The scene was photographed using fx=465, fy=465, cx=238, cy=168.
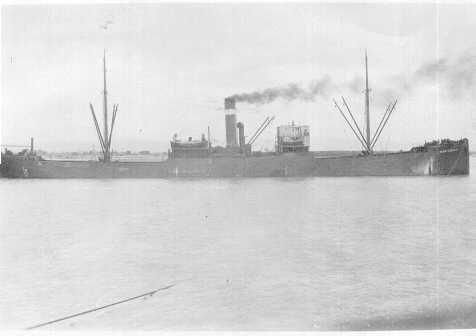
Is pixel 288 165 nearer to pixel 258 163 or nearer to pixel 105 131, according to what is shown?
pixel 258 163

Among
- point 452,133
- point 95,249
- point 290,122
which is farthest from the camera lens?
point 290,122

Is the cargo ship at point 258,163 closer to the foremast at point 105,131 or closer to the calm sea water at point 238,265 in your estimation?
the foremast at point 105,131

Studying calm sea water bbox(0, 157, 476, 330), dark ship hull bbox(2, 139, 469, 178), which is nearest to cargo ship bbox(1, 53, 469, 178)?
dark ship hull bbox(2, 139, 469, 178)

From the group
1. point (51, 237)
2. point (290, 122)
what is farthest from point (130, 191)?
point (51, 237)

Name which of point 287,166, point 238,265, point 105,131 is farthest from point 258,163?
point 238,265

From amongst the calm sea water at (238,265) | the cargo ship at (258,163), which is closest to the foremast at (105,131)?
the cargo ship at (258,163)

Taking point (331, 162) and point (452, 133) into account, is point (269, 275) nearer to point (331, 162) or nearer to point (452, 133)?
point (452, 133)
